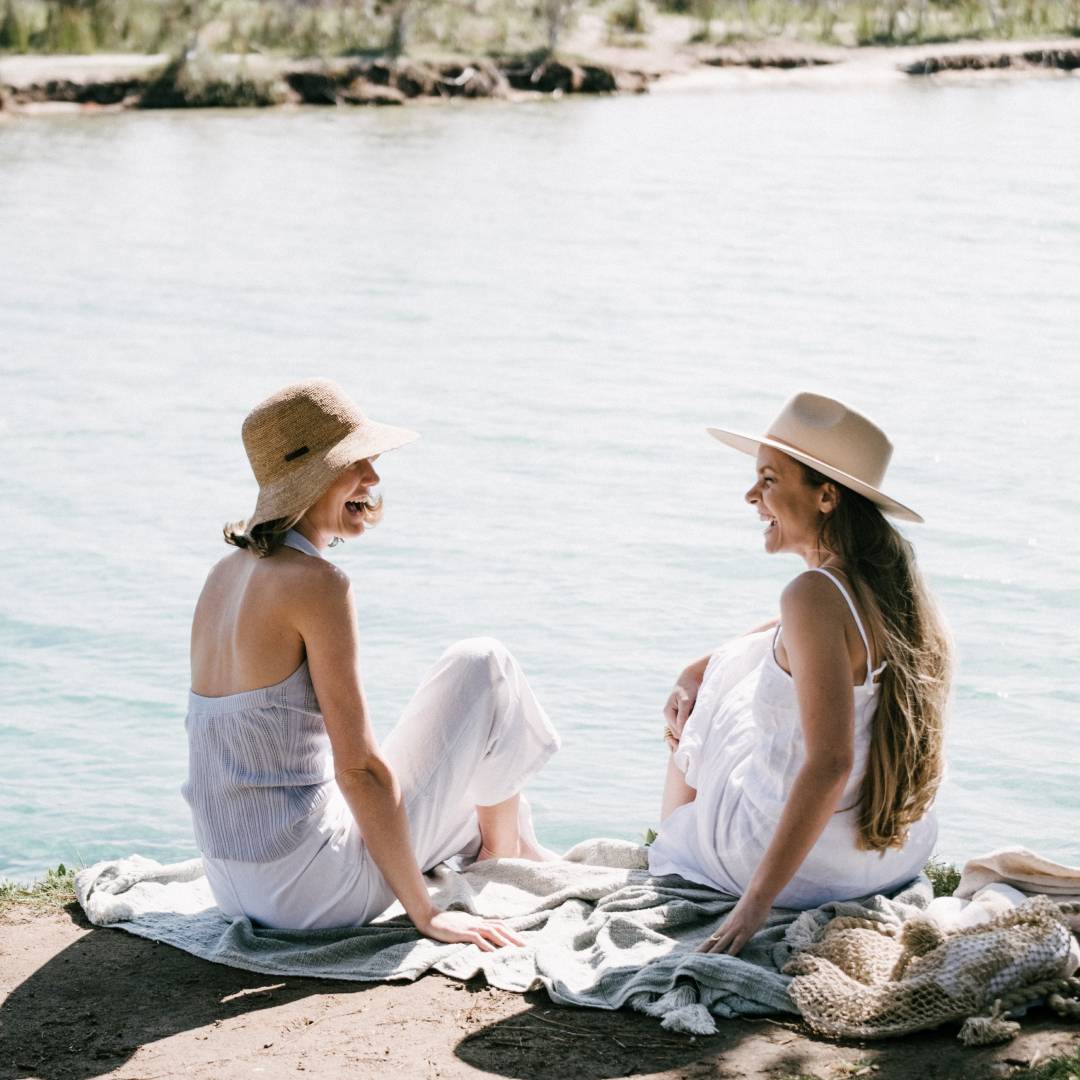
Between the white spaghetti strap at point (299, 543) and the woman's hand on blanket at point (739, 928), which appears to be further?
the white spaghetti strap at point (299, 543)

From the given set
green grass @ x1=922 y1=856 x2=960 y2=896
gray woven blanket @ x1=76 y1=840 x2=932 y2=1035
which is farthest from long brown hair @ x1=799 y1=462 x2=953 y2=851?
green grass @ x1=922 y1=856 x2=960 y2=896

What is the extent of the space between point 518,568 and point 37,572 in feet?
7.64

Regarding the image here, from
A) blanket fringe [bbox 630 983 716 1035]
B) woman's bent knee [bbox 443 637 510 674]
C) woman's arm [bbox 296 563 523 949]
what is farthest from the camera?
woman's bent knee [bbox 443 637 510 674]

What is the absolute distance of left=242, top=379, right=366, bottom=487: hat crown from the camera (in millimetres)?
3498

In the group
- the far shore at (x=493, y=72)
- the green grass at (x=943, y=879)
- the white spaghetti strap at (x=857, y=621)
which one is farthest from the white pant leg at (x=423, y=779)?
the far shore at (x=493, y=72)

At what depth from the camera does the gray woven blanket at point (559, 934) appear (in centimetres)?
328

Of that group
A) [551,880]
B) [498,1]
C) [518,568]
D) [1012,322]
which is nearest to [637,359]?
[1012,322]

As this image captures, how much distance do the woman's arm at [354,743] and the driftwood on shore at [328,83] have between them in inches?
876

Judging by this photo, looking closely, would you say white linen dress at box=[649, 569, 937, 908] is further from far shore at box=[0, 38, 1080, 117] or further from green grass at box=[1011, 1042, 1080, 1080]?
far shore at box=[0, 38, 1080, 117]

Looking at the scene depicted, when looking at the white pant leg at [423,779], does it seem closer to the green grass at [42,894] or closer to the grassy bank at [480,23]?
the green grass at [42,894]

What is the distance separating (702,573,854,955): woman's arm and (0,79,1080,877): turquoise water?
8.05 feet

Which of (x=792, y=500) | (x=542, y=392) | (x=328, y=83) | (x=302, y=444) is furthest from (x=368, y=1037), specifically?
(x=328, y=83)

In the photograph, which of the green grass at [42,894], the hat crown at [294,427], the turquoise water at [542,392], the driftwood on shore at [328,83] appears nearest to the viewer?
the hat crown at [294,427]

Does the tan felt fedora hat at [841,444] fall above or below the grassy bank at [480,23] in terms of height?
below
